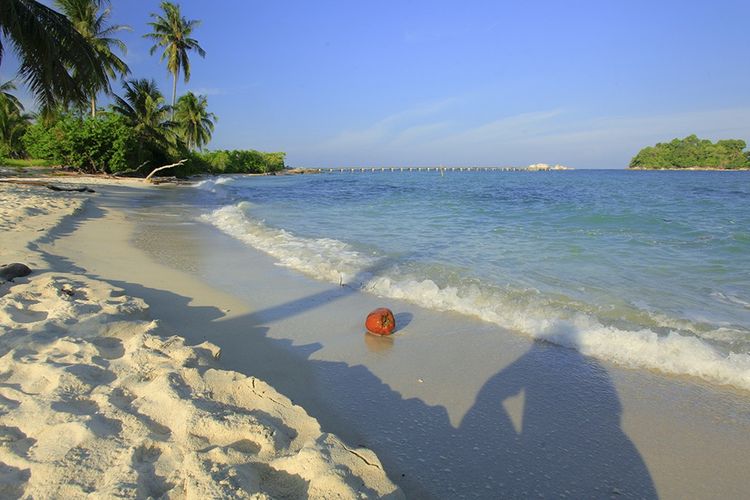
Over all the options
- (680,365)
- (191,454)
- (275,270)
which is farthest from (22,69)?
(680,365)

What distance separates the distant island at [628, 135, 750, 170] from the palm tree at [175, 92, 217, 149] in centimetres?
10887

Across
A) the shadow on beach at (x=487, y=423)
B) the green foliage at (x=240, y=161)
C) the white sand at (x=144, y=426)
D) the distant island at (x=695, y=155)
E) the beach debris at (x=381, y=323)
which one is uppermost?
the distant island at (x=695, y=155)

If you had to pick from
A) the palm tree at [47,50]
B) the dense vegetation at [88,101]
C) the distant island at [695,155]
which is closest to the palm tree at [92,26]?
the dense vegetation at [88,101]

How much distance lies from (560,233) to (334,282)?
7.35m

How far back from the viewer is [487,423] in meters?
2.71

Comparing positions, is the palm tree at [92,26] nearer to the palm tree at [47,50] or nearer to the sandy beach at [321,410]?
the palm tree at [47,50]

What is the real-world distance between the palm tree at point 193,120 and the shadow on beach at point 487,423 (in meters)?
47.7

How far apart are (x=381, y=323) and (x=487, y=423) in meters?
1.64

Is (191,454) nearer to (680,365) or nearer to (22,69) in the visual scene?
(680,365)

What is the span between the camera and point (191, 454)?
1915mm

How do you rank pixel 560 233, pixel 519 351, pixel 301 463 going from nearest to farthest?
pixel 301 463 < pixel 519 351 < pixel 560 233

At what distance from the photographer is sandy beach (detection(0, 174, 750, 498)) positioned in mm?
1889

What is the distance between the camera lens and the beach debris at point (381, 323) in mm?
4168

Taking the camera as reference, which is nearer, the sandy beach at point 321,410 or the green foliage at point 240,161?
the sandy beach at point 321,410
